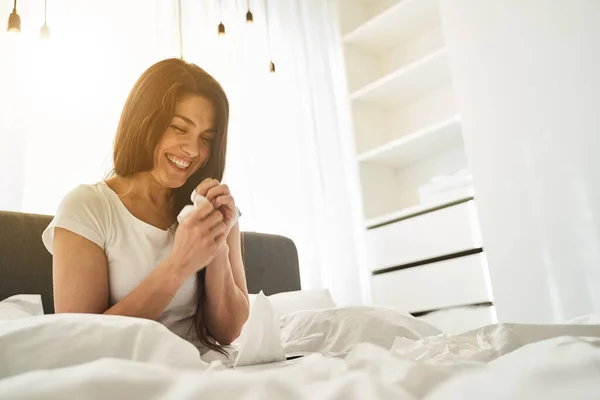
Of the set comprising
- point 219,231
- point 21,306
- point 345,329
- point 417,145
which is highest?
point 417,145

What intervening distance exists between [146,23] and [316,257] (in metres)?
1.61

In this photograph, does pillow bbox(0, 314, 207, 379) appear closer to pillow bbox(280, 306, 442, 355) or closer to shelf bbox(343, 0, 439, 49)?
pillow bbox(280, 306, 442, 355)

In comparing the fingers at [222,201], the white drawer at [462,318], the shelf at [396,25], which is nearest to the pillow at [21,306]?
the fingers at [222,201]

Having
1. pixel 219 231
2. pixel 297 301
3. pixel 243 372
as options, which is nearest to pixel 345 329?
pixel 219 231

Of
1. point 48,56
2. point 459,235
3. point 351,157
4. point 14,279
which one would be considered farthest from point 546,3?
point 14,279

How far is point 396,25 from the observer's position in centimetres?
341

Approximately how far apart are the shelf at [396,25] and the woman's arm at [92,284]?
8.72 ft

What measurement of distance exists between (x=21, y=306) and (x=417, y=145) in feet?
7.73

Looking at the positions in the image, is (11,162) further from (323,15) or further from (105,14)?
(323,15)

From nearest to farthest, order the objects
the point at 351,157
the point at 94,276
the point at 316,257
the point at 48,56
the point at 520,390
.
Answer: the point at 520,390 < the point at 94,276 < the point at 48,56 < the point at 316,257 < the point at 351,157

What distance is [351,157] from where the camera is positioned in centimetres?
348

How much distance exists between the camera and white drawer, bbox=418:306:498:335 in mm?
2512

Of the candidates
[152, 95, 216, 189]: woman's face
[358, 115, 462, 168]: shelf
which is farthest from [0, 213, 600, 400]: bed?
[358, 115, 462, 168]: shelf

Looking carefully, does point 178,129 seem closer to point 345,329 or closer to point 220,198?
point 220,198
